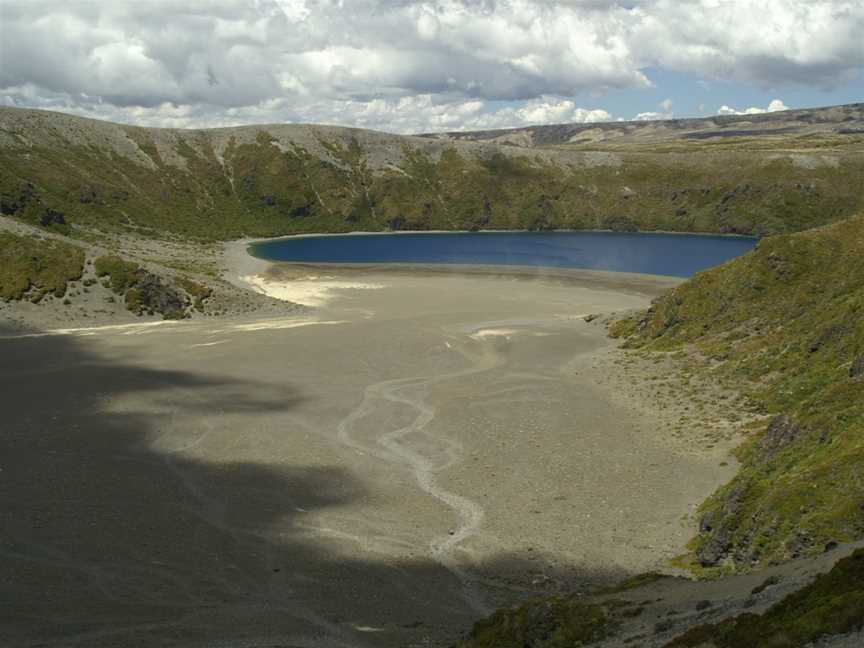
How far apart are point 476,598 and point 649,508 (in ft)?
47.0

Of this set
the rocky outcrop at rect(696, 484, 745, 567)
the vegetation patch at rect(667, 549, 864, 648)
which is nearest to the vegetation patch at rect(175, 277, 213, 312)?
the rocky outcrop at rect(696, 484, 745, 567)

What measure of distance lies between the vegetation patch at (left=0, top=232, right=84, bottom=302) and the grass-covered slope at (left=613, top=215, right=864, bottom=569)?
252 ft

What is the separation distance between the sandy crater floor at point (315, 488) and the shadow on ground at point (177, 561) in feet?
0.43

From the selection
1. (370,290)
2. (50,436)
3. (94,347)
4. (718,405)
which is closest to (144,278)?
(94,347)

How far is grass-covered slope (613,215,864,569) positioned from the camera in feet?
106

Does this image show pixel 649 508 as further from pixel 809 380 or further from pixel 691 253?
pixel 691 253

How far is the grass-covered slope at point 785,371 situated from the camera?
32406 millimetres

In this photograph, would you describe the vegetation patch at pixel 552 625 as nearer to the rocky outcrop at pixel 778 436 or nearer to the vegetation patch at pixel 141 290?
the rocky outcrop at pixel 778 436

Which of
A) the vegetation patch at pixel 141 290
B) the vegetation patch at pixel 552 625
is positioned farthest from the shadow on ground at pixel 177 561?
the vegetation patch at pixel 141 290

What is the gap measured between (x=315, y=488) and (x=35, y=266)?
77652 millimetres

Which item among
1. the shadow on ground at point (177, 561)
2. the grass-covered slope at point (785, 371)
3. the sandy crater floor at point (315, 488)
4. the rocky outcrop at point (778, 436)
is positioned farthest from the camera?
the rocky outcrop at point (778, 436)

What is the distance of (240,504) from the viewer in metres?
43.0

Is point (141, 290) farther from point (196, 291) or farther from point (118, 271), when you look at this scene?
point (196, 291)

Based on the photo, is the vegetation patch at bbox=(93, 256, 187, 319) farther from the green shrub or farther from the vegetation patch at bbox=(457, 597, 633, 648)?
the vegetation patch at bbox=(457, 597, 633, 648)
